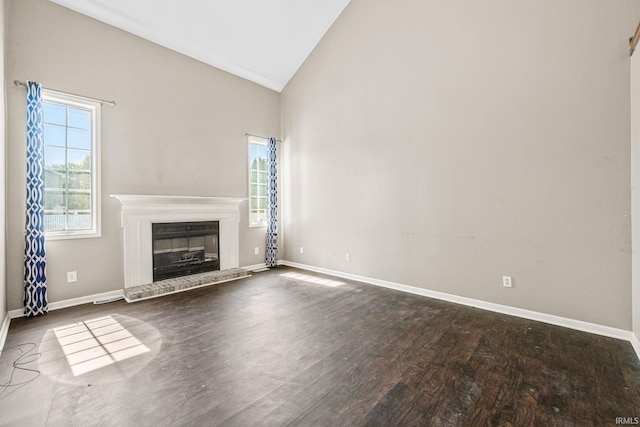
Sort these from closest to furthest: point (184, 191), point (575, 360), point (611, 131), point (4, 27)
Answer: point (575, 360)
point (611, 131)
point (4, 27)
point (184, 191)

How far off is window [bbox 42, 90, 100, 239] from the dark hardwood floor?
110 centimetres

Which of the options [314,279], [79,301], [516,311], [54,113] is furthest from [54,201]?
[516,311]

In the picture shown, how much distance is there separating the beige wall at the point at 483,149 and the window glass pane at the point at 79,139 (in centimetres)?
337

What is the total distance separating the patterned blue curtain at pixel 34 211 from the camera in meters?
3.16

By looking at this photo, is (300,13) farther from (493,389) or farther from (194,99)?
(493,389)

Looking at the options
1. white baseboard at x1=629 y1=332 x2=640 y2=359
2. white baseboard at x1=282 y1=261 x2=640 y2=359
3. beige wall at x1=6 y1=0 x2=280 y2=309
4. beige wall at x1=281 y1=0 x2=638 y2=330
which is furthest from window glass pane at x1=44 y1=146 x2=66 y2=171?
white baseboard at x1=629 y1=332 x2=640 y2=359

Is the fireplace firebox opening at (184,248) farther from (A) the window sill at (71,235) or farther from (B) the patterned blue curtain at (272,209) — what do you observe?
(B) the patterned blue curtain at (272,209)

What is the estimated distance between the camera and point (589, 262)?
2.80 metres

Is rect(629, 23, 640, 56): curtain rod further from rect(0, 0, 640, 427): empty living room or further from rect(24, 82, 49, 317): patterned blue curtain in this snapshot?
rect(24, 82, 49, 317): patterned blue curtain

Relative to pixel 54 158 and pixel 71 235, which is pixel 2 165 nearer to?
pixel 54 158

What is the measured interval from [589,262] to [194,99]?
553 cm

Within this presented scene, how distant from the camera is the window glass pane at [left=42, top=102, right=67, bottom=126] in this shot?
3439mm

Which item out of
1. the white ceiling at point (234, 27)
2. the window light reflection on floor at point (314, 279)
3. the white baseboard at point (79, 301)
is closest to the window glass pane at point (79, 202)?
the white baseboard at point (79, 301)

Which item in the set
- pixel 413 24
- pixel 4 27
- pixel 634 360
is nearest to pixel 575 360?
pixel 634 360
